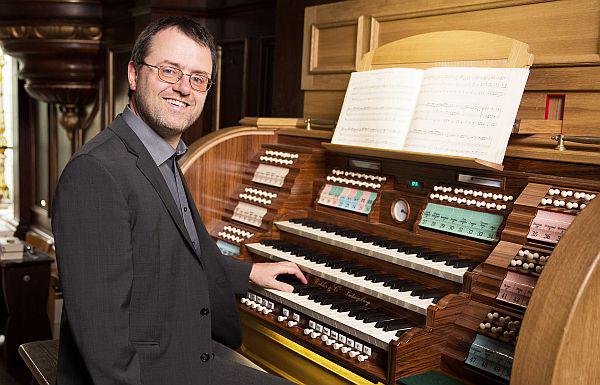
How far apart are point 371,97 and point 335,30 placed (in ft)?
2.33

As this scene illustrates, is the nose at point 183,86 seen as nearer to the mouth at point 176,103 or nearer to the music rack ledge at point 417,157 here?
the mouth at point 176,103

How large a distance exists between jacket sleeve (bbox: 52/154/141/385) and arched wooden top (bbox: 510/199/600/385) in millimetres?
975

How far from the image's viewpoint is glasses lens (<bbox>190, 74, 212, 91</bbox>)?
191cm

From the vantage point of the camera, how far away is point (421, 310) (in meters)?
2.12

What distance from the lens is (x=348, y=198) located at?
286 cm

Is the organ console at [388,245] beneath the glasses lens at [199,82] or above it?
beneath

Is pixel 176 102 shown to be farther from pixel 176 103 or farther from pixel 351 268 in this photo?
pixel 351 268

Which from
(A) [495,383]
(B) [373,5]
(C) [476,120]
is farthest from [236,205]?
(A) [495,383]

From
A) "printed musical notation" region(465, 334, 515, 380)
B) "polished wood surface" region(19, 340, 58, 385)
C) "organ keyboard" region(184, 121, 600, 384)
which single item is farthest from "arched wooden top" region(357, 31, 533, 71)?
"polished wood surface" region(19, 340, 58, 385)

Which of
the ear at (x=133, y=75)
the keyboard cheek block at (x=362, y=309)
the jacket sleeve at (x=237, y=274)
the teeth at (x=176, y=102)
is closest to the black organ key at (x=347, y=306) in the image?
the keyboard cheek block at (x=362, y=309)

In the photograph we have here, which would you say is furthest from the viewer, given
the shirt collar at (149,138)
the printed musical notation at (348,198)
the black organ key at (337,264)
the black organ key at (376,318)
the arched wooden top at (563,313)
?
the printed musical notation at (348,198)

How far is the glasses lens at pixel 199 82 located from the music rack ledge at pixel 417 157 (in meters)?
0.87

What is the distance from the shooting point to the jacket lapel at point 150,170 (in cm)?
179

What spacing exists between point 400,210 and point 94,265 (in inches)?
55.6
